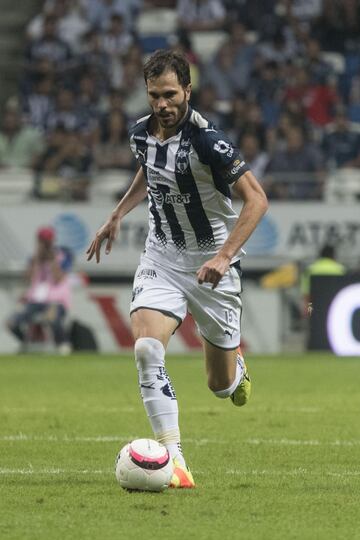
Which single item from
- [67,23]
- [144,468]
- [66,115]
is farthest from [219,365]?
[67,23]

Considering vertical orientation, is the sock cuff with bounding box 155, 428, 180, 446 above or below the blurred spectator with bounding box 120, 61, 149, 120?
above

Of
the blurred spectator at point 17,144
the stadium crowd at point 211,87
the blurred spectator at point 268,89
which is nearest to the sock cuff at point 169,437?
the stadium crowd at point 211,87

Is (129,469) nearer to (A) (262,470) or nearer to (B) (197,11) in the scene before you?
(A) (262,470)

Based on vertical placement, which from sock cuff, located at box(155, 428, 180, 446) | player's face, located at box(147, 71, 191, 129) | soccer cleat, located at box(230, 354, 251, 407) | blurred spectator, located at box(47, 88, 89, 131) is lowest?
blurred spectator, located at box(47, 88, 89, 131)

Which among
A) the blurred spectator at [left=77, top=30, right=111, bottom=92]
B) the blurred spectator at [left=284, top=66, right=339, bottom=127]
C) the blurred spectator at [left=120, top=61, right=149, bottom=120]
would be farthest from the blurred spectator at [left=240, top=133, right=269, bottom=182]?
the blurred spectator at [left=77, top=30, right=111, bottom=92]

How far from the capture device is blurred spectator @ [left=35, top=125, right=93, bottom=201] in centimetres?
1991

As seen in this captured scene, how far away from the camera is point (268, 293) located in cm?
1830

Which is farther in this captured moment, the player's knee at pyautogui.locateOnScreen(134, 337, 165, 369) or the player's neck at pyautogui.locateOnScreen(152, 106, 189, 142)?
the player's neck at pyautogui.locateOnScreen(152, 106, 189, 142)

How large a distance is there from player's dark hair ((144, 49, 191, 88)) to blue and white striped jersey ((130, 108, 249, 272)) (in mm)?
287

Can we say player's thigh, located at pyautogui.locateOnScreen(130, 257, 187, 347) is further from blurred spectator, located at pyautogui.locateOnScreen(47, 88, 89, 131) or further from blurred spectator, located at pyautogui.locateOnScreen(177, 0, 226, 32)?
blurred spectator, located at pyautogui.locateOnScreen(177, 0, 226, 32)

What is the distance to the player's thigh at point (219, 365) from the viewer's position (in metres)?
7.64

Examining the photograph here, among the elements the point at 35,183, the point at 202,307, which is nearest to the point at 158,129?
the point at 202,307

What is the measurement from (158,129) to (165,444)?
5.26 ft

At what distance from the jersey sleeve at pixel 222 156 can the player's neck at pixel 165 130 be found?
0.44 feet
